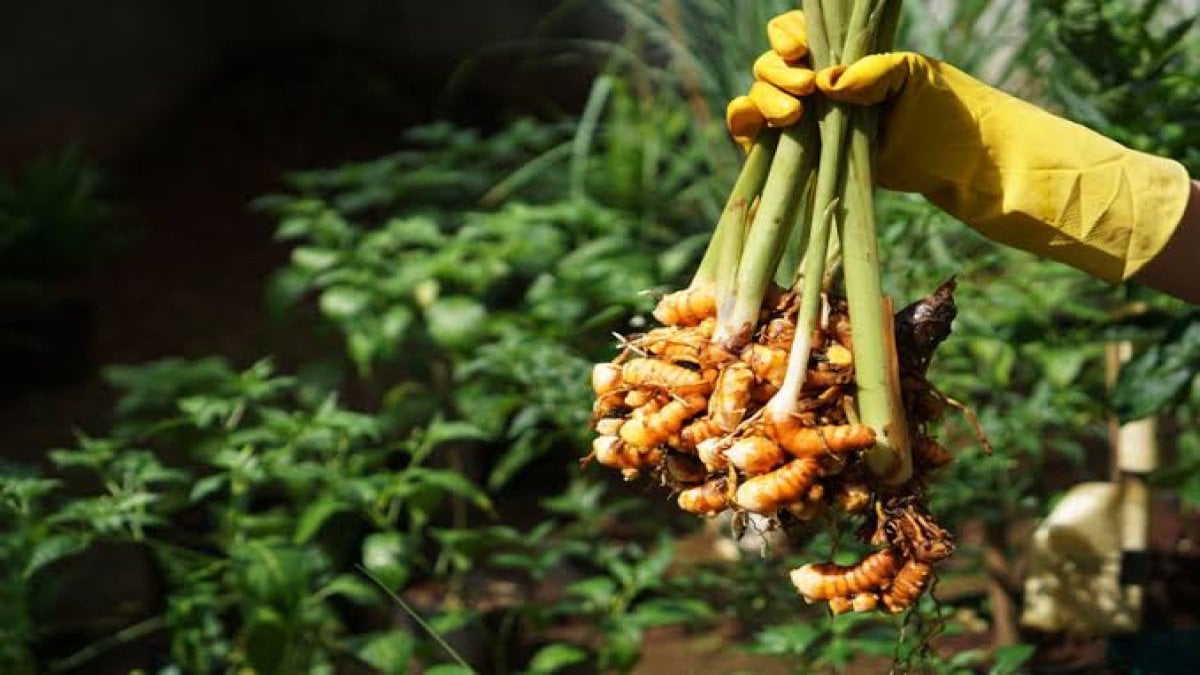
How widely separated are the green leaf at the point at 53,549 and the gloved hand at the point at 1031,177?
112 centimetres

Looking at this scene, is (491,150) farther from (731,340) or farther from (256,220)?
(731,340)

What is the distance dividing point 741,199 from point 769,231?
0.19 feet

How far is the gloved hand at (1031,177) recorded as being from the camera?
146cm

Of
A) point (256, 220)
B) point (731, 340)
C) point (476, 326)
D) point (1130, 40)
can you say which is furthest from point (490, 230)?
point (256, 220)

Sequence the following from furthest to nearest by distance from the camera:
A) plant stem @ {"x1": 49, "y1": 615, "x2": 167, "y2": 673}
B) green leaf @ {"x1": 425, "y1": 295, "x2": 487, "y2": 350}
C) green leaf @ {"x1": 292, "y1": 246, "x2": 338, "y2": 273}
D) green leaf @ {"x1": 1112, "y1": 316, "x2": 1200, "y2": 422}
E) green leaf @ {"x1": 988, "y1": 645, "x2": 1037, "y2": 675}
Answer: green leaf @ {"x1": 292, "y1": 246, "x2": 338, "y2": 273} → green leaf @ {"x1": 425, "y1": 295, "x2": 487, "y2": 350} → plant stem @ {"x1": 49, "y1": 615, "x2": 167, "y2": 673} → green leaf @ {"x1": 1112, "y1": 316, "x2": 1200, "y2": 422} → green leaf @ {"x1": 988, "y1": 645, "x2": 1037, "y2": 675}

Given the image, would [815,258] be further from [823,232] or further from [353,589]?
[353,589]

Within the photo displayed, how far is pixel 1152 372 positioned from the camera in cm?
203

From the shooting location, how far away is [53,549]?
2.06 m

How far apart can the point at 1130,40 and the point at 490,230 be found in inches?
54.8

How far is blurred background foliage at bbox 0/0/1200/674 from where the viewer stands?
2135mm

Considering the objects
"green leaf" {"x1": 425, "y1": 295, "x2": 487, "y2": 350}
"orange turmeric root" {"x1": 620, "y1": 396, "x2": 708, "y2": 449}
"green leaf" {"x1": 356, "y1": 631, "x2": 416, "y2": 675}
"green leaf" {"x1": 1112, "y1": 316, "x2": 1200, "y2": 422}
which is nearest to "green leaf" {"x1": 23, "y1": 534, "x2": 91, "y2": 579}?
"green leaf" {"x1": 356, "y1": 631, "x2": 416, "y2": 675}

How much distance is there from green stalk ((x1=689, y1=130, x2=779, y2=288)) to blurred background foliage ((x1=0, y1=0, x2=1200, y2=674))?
1.30 feet

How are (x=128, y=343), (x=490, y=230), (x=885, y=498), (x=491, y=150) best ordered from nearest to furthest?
(x=885, y=498) → (x=490, y=230) → (x=491, y=150) → (x=128, y=343)

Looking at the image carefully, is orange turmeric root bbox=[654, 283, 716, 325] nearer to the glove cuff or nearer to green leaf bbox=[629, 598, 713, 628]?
the glove cuff
